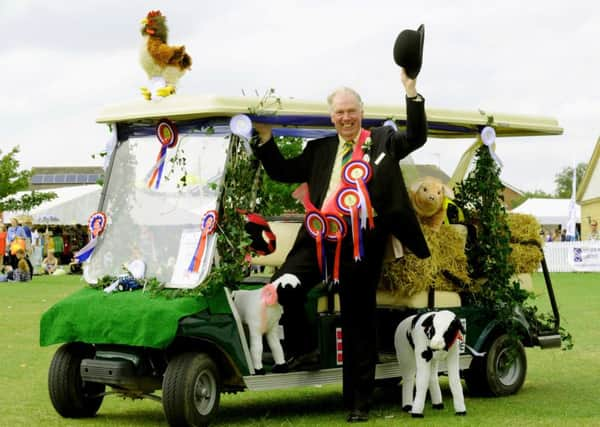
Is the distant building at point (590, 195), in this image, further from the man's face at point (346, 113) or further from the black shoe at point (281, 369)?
the black shoe at point (281, 369)

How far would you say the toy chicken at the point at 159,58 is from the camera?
7.33 meters

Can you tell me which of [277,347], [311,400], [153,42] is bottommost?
[311,400]

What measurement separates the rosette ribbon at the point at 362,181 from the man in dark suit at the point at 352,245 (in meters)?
0.04

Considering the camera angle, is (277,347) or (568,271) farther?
(568,271)

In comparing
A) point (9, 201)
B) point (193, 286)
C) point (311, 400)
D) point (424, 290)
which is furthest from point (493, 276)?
point (9, 201)

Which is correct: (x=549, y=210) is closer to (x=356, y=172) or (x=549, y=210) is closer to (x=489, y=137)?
(x=489, y=137)

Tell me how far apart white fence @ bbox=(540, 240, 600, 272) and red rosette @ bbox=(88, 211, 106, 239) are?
25.8m

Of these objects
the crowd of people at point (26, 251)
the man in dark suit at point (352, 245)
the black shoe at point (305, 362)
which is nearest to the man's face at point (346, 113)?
the man in dark suit at point (352, 245)

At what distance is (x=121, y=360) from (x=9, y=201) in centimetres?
3385

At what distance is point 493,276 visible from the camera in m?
8.59

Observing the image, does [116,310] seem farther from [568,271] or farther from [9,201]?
[9,201]

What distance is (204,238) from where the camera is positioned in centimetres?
693

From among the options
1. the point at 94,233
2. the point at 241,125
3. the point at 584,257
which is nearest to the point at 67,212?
the point at 584,257

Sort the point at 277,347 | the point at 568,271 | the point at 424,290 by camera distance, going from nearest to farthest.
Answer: the point at 277,347, the point at 424,290, the point at 568,271
